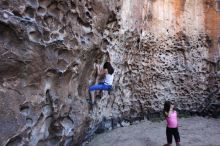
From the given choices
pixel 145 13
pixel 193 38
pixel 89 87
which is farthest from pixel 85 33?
pixel 193 38

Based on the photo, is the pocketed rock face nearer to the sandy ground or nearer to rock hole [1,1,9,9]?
rock hole [1,1,9,9]

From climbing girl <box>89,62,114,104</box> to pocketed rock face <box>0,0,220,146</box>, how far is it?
0.53ft

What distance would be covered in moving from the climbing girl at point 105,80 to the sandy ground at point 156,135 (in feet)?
3.39

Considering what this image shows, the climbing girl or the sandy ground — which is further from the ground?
the climbing girl

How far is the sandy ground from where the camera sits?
23.4ft

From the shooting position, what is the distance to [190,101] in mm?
9680

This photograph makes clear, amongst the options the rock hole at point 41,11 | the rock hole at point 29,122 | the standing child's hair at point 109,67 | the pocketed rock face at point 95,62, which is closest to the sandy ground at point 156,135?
A: the pocketed rock face at point 95,62

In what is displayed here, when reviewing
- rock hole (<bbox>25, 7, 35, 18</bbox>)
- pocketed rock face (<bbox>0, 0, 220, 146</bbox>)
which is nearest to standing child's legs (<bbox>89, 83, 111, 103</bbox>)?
pocketed rock face (<bbox>0, 0, 220, 146</bbox>)

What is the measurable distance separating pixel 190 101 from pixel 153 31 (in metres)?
2.25

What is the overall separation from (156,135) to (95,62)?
2.26 m

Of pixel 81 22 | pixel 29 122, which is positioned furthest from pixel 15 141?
pixel 81 22

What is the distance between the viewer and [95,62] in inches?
267

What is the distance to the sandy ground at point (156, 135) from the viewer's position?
7137mm

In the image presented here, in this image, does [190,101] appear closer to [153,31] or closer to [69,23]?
[153,31]
